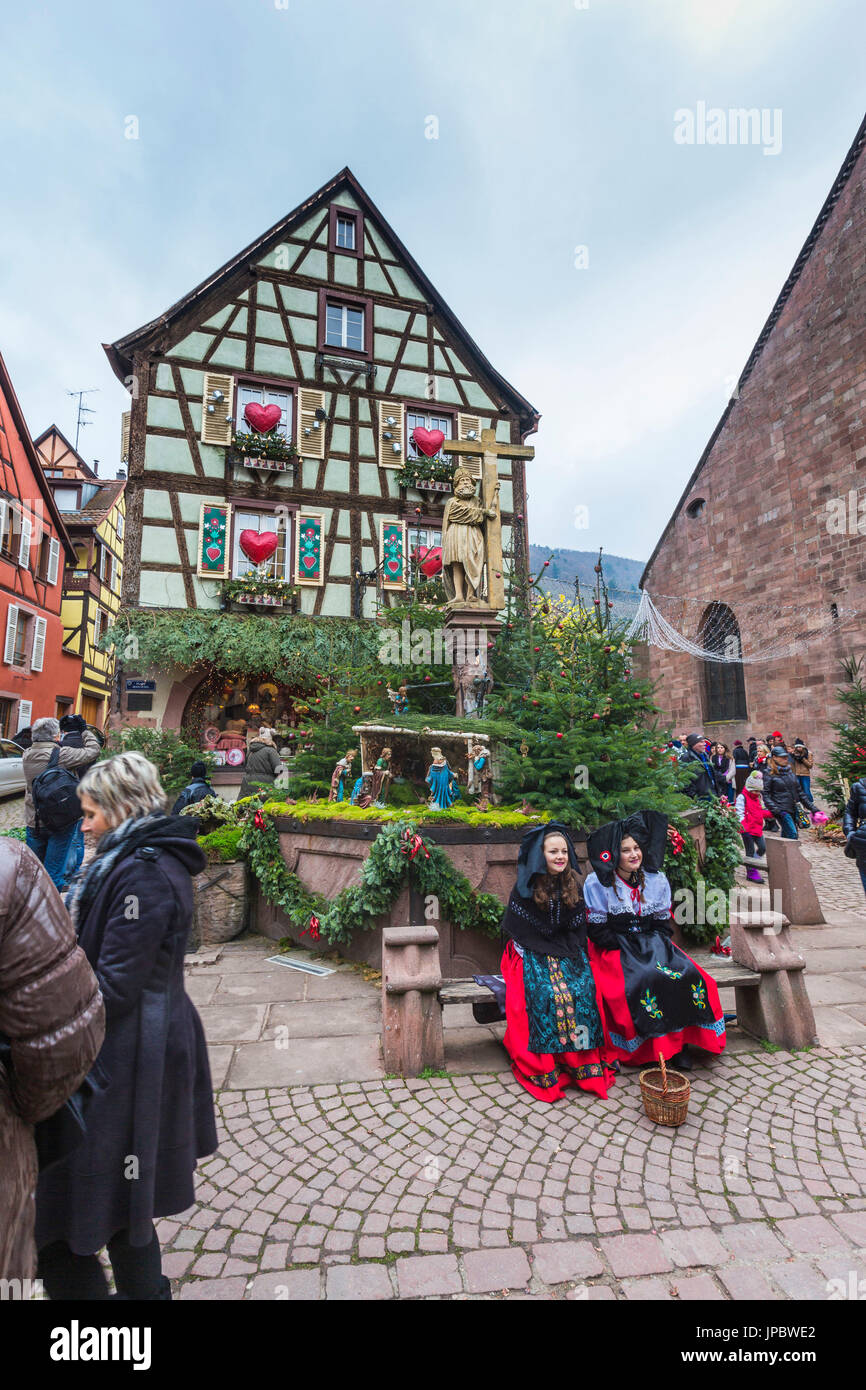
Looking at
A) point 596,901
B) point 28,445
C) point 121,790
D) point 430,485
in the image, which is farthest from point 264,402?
point 121,790

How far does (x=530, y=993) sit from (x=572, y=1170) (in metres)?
0.94

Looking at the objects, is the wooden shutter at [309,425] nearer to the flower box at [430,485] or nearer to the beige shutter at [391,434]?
the beige shutter at [391,434]

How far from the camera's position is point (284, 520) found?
1491 centimetres

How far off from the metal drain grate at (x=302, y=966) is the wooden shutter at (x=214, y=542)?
1030 cm

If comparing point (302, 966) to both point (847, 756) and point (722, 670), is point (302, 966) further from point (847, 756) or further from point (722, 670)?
point (722, 670)

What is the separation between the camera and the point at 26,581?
18531 mm

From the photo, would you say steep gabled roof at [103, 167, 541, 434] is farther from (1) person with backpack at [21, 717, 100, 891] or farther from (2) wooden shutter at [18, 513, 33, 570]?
(1) person with backpack at [21, 717, 100, 891]

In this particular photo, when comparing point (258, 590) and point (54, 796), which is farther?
point (258, 590)

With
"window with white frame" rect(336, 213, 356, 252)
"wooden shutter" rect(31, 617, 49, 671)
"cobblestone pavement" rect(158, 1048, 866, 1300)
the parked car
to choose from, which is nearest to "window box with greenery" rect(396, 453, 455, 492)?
"window with white frame" rect(336, 213, 356, 252)

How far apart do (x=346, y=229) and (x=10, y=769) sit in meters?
14.7

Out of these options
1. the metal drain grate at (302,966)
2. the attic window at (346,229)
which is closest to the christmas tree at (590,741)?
the metal drain grate at (302,966)

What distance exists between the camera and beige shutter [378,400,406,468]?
15797 mm

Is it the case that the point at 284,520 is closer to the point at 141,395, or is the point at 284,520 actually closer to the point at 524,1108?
the point at 141,395
